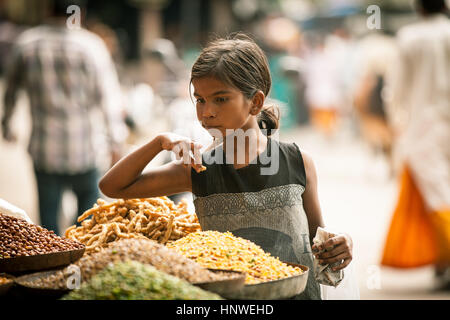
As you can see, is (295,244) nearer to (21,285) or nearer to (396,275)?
(21,285)

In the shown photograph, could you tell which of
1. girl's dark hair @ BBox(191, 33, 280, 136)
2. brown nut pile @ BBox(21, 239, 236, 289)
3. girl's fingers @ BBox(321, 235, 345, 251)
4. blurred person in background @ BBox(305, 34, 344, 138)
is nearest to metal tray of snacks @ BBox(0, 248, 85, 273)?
brown nut pile @ BBox(21, 239, 236, 289)

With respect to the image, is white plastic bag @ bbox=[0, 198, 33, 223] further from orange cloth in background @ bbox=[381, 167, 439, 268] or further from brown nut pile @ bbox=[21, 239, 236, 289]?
orange cloth in background @ bbox=[381, 167, 439, 268]

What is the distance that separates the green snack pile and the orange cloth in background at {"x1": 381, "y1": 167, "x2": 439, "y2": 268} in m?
4.03

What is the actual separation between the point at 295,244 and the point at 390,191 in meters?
9.06

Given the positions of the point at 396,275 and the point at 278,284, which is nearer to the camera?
the point at 278,284

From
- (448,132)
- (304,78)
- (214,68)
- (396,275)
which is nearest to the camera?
(214,68)

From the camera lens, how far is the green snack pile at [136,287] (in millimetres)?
1949

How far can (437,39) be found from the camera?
223 inches

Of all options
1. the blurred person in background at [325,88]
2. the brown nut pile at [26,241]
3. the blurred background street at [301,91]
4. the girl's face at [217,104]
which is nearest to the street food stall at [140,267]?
the brown nut pile at [26,241]

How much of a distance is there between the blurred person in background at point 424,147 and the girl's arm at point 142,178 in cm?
347

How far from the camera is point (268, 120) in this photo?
8.96 feet

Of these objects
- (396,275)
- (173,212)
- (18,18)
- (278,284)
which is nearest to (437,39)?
(396,275)

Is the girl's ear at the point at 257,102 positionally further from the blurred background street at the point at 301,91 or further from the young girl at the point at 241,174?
the blurred background street at the point at 301,91

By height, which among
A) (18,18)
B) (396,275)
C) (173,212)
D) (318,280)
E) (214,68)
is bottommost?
(396,275)
